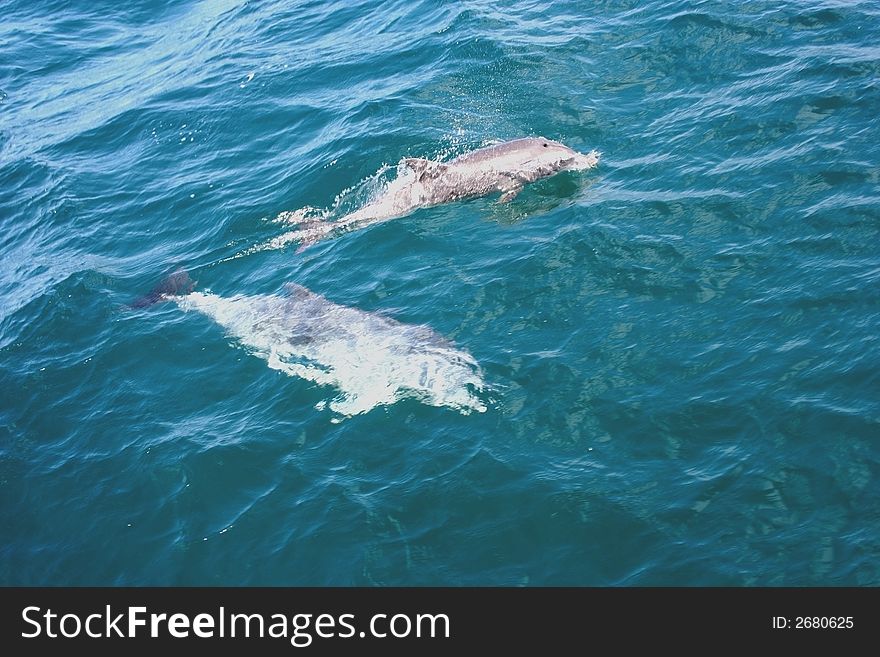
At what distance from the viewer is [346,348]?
53.2 feet

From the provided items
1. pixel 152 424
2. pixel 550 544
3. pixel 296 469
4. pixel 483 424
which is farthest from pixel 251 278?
pixel 550 544

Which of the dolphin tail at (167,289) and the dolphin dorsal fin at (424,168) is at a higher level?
the dolphin dorsal fin at (424,168)

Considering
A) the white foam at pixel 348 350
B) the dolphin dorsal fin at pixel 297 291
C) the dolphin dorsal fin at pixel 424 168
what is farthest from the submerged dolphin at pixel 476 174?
the white foam at pixel 348 350

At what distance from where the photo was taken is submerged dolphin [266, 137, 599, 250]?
19172mm

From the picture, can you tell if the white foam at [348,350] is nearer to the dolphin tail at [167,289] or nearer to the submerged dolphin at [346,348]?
the submerged dolphin at [346,348]

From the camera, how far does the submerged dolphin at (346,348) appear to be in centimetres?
1471

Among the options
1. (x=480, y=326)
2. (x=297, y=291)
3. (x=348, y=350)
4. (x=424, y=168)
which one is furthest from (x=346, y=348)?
(x=424, y=168)

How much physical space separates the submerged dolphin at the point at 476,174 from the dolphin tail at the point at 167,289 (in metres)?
2.69

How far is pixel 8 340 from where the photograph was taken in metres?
18.8

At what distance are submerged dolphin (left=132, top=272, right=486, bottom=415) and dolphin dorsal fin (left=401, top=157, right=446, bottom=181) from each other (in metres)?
3.80

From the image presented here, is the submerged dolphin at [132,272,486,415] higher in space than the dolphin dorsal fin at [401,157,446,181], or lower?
lower

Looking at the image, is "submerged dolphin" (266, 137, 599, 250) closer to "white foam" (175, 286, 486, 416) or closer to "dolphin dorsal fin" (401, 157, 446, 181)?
"dolphin dorsal fin" (401, 157, 446, 181)

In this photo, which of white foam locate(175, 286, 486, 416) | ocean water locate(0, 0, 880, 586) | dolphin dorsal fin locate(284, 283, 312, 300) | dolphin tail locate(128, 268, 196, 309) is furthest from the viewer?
dolphin tail locate(128, 268, 196, 309)

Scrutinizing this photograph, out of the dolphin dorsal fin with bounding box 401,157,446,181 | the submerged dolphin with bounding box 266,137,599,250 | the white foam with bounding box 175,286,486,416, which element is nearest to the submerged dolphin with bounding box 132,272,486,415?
the white foam with bounding box 175,286,486,416
